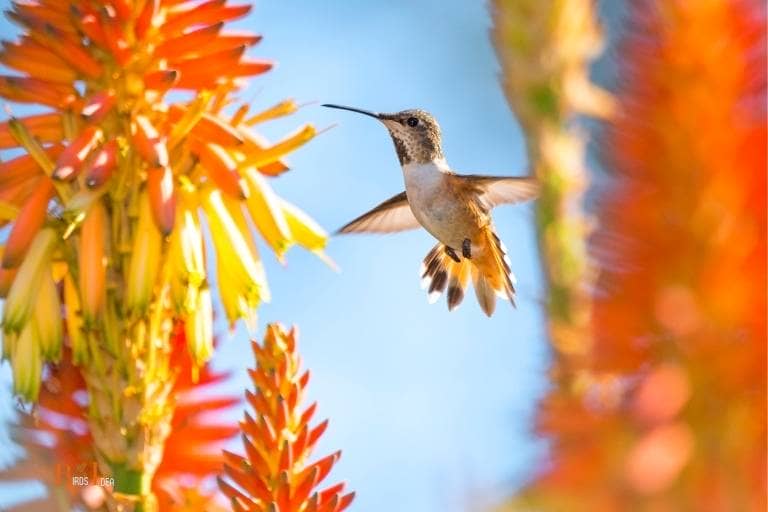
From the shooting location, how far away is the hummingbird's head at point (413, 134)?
16.1ft

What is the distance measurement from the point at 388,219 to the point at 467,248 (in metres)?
0.51

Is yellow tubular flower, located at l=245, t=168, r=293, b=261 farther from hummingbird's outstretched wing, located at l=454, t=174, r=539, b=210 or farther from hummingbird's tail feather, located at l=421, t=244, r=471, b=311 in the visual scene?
hummingbird's tail feather, located at l=421, t=244, r=471, b=311

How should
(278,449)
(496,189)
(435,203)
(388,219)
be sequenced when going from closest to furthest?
(278,449)
(435,203)
(496,189)
(388,219)

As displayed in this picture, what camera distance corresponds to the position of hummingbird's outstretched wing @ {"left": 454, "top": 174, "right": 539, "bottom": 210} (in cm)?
493

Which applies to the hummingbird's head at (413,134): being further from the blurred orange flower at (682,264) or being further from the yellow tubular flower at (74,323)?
the blurred orange flower at (682,264)

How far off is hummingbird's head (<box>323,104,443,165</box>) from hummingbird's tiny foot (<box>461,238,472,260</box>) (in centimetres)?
34

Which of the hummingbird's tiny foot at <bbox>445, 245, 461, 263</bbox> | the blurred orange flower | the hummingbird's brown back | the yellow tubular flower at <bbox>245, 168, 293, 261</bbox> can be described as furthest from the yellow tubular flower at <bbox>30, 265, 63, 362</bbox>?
the hummingbird's tiny foot at <bbox>445, 245, 461, 263</bbox>

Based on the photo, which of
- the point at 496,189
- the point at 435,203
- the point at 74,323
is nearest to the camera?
the point at 74,323

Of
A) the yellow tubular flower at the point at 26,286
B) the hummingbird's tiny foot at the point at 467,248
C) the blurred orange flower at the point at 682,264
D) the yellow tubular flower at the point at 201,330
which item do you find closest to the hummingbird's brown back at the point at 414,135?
the hummingbird's tiny foot at the point at 467,248

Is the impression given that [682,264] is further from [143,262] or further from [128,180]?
[128,180]

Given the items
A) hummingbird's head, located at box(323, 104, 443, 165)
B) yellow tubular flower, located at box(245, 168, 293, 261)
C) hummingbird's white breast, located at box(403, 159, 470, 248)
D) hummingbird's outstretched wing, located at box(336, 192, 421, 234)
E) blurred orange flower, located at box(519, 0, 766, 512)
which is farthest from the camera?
hummingbird's outstretched wing, located at box(336, 192, 421, 234)

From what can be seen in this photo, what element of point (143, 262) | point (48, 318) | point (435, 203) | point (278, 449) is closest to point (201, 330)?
point (143, 262)

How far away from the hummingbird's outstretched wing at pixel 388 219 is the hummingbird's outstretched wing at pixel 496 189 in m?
0.27

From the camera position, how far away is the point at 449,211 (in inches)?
192
